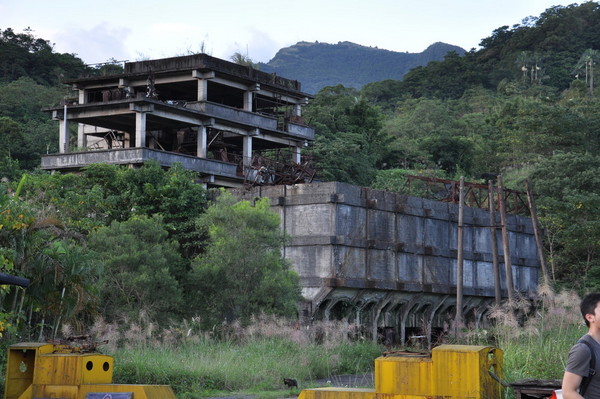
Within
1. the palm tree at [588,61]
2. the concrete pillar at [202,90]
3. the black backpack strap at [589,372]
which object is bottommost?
the black backpack strap at [589,372]

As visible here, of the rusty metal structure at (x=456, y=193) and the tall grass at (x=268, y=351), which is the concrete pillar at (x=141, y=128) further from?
the tall grass at (x=268, y=351)

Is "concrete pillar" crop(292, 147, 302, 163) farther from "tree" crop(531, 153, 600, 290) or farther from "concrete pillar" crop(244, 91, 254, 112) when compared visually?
"tree" crop(531, 153, 600, 290)

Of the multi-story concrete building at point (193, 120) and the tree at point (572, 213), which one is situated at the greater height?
the multi-story concrete building at point (193, 120)

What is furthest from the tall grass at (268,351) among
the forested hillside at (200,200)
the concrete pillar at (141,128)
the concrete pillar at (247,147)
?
the concrete pillar at (247,147)

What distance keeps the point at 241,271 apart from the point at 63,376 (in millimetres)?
15707

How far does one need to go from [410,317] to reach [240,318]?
988 cm

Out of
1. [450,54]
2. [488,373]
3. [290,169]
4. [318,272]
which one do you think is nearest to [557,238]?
[290,169]

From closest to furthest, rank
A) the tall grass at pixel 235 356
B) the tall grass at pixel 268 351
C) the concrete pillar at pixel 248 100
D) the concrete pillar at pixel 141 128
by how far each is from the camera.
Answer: the tall grass at pixel 268 351
the tall grass at pixel 235 356
the concrete pillar at pixel 141 128
the concrete pillar at pixel 248 100

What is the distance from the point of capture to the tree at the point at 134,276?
2847 centimetres

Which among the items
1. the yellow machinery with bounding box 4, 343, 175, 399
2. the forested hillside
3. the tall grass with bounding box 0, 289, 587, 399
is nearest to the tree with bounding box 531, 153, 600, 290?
the forested hillside

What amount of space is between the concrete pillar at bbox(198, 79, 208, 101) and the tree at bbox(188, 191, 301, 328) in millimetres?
20071

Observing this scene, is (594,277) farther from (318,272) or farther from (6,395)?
(6,395)

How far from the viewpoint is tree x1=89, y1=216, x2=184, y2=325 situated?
93.4 feet

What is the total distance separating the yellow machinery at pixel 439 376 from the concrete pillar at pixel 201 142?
36682mm
